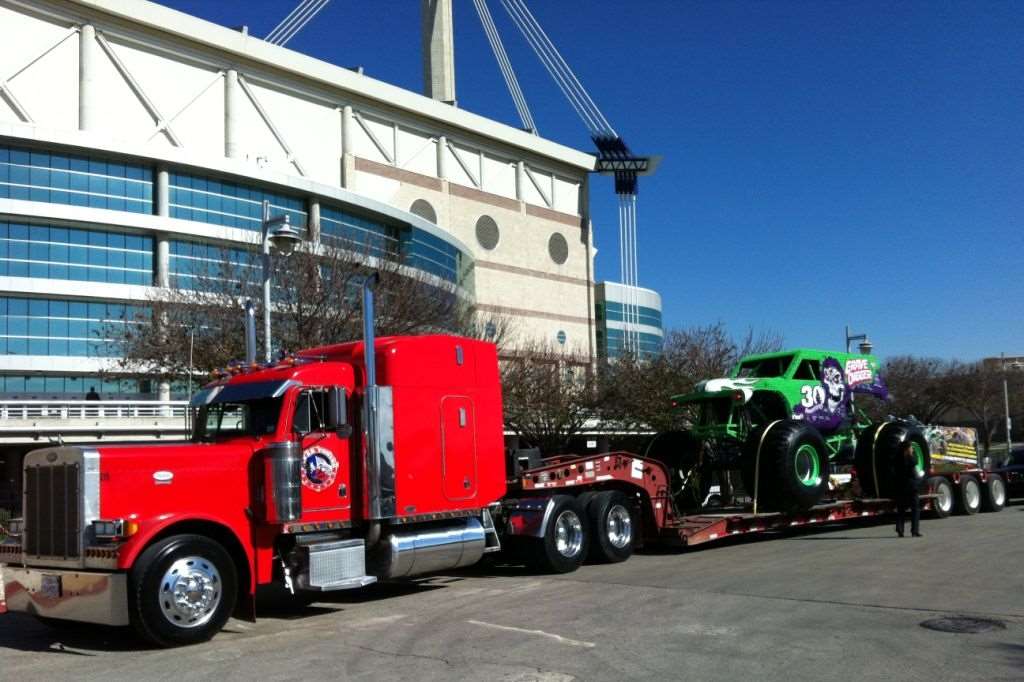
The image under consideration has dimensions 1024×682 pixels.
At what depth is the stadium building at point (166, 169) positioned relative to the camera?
137 feet

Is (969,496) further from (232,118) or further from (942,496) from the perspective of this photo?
(232,118)

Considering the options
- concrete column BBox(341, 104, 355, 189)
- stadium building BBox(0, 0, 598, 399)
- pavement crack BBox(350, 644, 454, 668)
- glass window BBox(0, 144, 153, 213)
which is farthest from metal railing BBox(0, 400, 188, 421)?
pavement crack BBox(350, 644, 454, 668)

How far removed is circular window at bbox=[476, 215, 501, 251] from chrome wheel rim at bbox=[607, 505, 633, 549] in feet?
180

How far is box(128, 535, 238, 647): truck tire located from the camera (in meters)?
8.82

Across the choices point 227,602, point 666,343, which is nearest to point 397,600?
point 227,602

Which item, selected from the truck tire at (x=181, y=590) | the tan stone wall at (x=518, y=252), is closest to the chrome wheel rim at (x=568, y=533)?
the truck tire at (x=181, y=590)

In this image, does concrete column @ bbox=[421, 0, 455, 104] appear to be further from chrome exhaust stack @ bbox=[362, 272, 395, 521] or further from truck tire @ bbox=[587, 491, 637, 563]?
chrome exhaust stack @ bbox=[362, 272, 395, 521]

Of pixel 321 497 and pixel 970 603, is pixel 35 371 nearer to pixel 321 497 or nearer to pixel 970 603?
pixel 321 497

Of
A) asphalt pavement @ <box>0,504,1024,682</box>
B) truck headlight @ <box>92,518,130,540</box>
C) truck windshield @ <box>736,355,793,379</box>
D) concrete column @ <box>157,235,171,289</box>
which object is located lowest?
asphalt pavement @ <box>0,504,1024,682</box>

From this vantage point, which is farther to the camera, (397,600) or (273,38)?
(273,38)

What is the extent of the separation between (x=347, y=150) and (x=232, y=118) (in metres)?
8.44

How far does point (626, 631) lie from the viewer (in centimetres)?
894

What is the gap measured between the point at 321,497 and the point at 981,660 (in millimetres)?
6733

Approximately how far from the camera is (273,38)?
6788 cm
